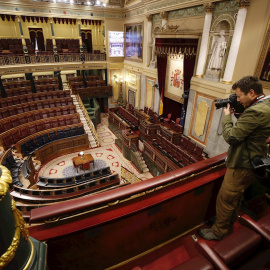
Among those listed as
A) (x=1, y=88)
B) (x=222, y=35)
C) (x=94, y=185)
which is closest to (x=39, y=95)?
(x=1, y=88)

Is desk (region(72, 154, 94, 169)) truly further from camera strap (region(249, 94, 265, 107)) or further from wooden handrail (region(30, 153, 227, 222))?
camera strap (region(249, 94, 265, 107))

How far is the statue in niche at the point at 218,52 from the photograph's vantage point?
620cm

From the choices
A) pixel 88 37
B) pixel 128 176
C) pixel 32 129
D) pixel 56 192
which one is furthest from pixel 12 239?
pixel 88 37

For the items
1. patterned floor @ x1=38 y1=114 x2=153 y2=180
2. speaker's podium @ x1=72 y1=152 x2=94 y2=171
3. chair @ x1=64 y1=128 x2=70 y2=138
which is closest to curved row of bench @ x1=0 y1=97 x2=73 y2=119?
chair @ x1=64 y1=128 x2=70 y2=138

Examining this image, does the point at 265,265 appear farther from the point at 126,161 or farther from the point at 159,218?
the point at 126,161

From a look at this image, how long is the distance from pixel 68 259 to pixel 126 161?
678 centimetres

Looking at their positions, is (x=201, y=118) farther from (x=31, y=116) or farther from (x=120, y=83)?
(x=120, y=83)

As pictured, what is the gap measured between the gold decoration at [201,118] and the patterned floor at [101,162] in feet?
8.61

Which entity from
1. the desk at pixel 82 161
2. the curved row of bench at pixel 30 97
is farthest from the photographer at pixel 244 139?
the curved row of bench at pixel 30 97

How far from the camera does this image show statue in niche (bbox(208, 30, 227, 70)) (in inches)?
244

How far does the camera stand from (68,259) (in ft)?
5.00

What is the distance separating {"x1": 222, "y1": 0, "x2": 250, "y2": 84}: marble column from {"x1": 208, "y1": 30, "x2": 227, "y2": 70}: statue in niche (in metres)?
0.52

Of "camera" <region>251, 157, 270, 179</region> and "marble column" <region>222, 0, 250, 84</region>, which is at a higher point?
"marble column" <region>222, 0, 250, 84</region>

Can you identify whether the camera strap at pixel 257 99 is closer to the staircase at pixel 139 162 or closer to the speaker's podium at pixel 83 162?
the staircase at pixel 139 162
